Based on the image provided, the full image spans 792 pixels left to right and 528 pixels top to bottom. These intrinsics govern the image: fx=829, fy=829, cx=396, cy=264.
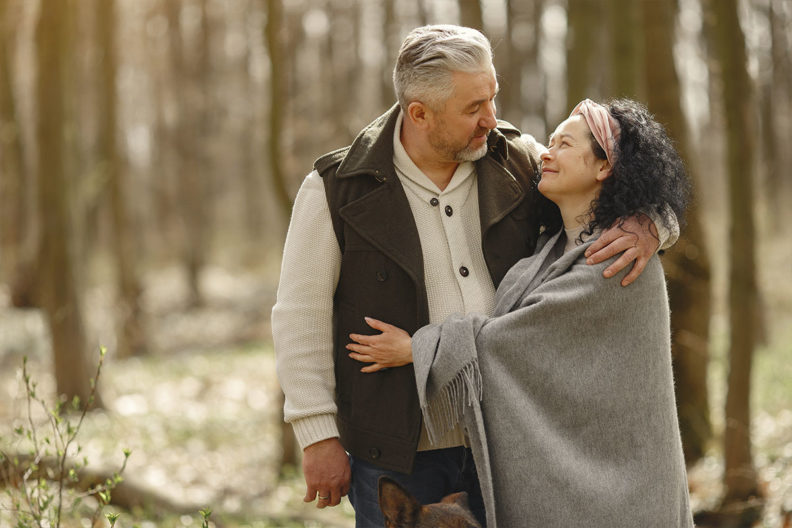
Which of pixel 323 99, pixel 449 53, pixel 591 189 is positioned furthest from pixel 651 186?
pixel 323 99

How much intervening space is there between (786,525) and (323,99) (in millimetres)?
28090

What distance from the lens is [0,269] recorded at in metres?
19.0

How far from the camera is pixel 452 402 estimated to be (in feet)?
9.32

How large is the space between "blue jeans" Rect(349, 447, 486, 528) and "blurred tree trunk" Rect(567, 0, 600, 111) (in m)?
5.32

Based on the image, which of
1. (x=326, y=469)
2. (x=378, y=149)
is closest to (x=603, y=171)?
(x=378, y=149)

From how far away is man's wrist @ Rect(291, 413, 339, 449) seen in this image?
9.82ft

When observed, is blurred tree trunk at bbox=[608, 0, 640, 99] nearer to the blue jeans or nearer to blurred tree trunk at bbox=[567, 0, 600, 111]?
blurred tree trunk at bbox=[567, 0, 600, 111]

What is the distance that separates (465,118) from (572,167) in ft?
1.40

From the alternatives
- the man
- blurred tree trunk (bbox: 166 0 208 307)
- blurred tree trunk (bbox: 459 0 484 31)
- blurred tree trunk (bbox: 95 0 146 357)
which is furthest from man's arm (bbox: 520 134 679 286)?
blurred tree trunk (bbox: 166 0 208 307)

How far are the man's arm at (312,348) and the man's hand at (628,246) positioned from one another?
96 cm

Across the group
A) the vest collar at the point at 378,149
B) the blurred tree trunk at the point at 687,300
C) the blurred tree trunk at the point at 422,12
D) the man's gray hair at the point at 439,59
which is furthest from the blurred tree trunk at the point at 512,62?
the man's gray hair at the point at 439,59

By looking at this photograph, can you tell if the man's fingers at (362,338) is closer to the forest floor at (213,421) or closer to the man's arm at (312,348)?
the man's arm at (312,348)

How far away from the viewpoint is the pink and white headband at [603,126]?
2.83 m

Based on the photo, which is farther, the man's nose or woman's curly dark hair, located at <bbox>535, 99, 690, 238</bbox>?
the man's nose
